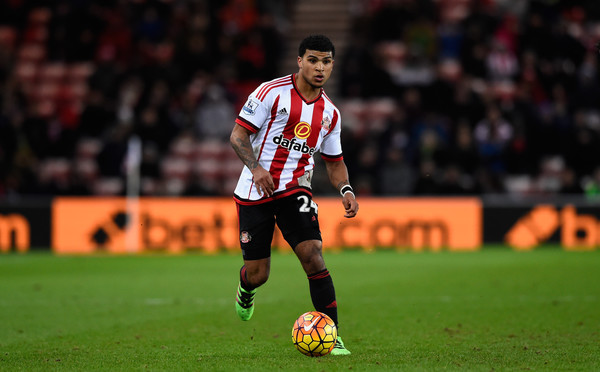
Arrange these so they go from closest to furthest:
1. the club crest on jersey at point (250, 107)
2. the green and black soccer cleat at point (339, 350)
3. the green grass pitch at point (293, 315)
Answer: the green grass pitch at point (293, 315) → the green and black soccer cleat at point (339, 350) → the club crest on jersey at point (250, 107)

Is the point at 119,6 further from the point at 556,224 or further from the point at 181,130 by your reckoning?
the point at 556,224

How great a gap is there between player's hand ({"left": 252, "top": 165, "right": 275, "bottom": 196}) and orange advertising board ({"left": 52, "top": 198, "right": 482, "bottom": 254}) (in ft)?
35.0

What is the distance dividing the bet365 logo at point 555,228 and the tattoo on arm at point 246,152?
38.8ft

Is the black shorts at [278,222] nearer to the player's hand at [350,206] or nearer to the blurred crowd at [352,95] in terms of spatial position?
the player's hand at [350,206]

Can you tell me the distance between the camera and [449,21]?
813 inches

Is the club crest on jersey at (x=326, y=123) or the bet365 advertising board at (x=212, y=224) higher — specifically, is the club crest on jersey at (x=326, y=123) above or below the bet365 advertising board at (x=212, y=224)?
above

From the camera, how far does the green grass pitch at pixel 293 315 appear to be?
6246 millimetres

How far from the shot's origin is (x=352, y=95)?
1945cm

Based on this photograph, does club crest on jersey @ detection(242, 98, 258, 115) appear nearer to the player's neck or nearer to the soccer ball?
the player's neck

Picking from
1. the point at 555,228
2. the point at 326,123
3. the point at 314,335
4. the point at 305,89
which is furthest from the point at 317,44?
the point at 555,228

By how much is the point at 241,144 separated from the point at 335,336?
5.08 feet

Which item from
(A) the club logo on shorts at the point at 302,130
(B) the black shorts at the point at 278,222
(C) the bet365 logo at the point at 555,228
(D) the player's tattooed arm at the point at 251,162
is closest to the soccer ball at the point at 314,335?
(B) the black shorts at the point at 278,222

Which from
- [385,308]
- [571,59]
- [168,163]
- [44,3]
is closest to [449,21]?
[571,59]

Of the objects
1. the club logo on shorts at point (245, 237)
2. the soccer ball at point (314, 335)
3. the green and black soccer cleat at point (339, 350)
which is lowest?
the green and black soccer cleat at point (339, 350)
